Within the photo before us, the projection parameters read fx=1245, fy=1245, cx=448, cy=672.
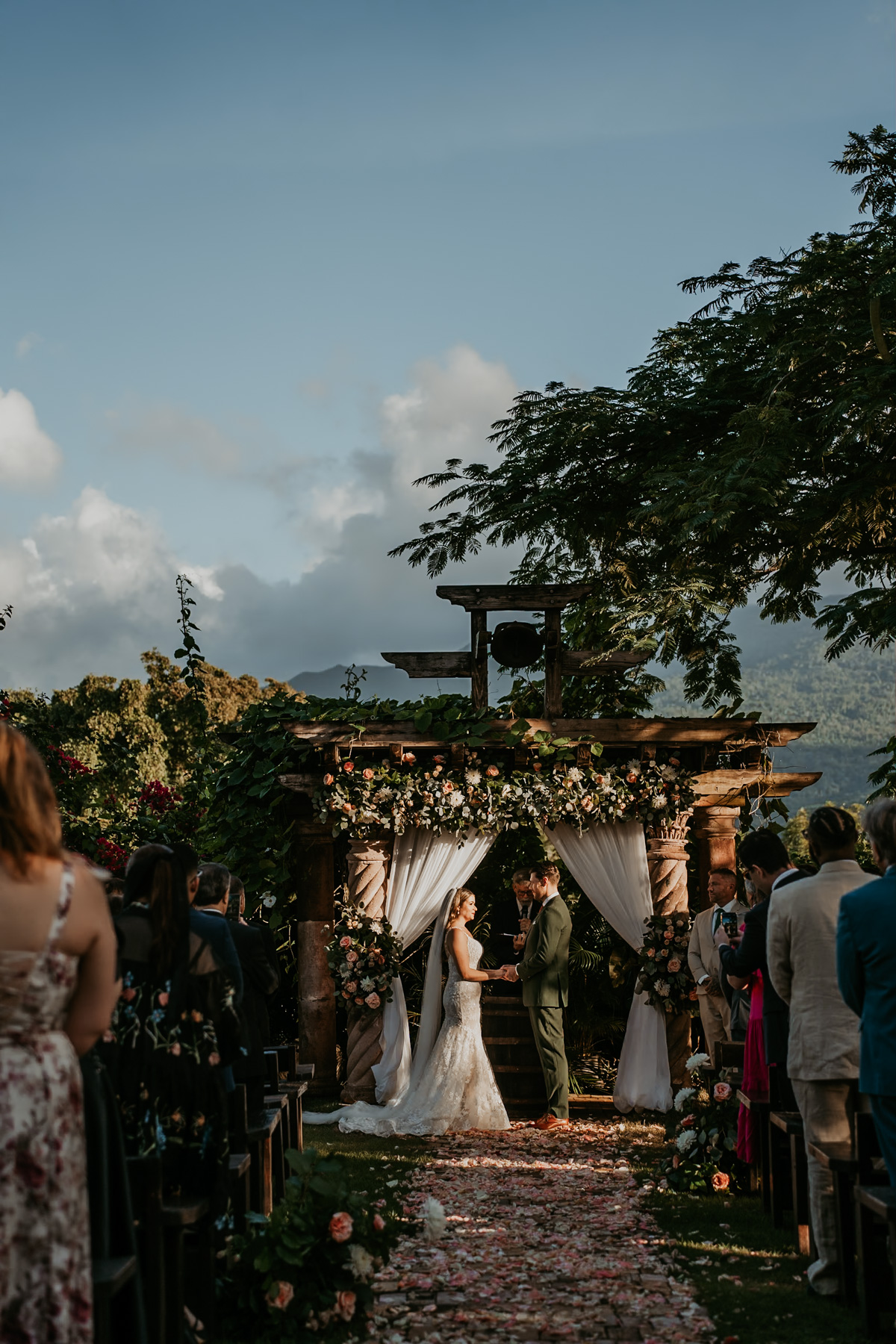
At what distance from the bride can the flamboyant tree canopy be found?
3056mm

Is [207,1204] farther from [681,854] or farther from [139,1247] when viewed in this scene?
[681,854]

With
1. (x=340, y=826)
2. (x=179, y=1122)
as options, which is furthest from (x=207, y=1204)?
(x=340, y=826)

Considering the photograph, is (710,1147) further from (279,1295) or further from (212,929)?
(212,929)

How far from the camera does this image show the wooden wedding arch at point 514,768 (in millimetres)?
10906

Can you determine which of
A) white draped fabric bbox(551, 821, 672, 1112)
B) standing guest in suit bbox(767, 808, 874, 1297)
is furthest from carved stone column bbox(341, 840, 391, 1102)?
standing guest in suit bbox(767, 808, 874, 1297)

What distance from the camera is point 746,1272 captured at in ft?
18.2

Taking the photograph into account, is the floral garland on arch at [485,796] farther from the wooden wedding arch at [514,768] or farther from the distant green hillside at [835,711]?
the distant green hillside at [835,711]

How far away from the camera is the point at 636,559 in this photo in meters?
12.3

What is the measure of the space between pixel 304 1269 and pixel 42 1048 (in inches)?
101

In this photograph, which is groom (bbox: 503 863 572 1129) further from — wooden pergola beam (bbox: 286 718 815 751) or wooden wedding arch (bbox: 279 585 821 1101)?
wooden pergola beam (bbox: 286 718 815 751)

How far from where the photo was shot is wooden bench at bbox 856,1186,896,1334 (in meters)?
4.48

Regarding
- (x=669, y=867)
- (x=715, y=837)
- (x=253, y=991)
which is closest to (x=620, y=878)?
(x=669, y=867)

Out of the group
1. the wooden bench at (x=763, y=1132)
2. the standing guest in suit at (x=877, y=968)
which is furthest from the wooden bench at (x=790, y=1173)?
the standing guest in suit at (x=877, y=968)

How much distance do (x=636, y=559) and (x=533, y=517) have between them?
1093 mm
